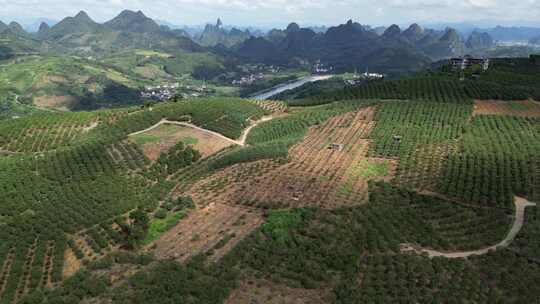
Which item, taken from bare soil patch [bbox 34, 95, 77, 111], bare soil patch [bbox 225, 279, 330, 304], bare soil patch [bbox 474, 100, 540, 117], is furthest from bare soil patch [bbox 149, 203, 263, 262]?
bare soil patch [bbox 34, 95, 77, 111]

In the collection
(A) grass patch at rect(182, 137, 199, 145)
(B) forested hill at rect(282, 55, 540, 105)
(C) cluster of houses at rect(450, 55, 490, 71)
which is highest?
(C) cluster of houses at rect(450, 55, 490, 71)

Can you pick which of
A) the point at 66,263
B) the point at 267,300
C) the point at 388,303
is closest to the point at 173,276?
the point at 267,300

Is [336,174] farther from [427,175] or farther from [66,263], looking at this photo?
[66,263]

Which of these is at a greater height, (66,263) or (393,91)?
(393,91)

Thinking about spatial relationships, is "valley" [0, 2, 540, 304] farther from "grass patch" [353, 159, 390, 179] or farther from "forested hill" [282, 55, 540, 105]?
"forested hill" [282, 55, 540, 105]

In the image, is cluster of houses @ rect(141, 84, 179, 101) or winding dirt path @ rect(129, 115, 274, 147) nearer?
winding dirt path @ rect(129, 115, 274, 147)
